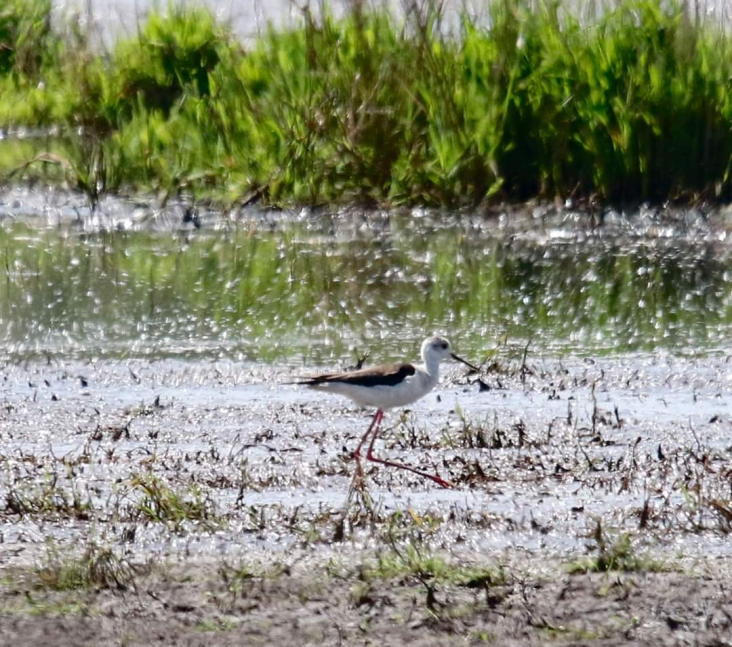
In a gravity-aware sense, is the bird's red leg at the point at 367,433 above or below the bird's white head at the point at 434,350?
below

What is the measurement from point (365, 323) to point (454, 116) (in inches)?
115

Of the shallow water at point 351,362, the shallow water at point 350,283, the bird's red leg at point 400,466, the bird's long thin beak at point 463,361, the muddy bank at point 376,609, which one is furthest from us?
the shallow water at point 350,283

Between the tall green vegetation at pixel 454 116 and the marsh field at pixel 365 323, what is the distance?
0.07 ft

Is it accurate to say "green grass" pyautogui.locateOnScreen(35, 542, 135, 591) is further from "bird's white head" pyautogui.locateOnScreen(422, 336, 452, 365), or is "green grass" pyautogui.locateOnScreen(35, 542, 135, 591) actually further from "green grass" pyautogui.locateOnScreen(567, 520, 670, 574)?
"bird's white head" pyautogui.locateOnScreen(422, 336, 452, 365)

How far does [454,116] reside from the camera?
11422 mm

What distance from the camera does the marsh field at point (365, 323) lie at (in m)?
4.66

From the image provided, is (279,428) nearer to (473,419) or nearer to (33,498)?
(473,419)

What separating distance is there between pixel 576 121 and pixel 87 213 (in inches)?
140

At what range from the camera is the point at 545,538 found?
5285mm

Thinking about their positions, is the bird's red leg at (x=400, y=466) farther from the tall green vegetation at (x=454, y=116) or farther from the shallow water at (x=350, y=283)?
the tall green vegetation at (x=454, y=116)

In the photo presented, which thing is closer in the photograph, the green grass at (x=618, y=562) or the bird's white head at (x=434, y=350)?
the green grass at (x=618, y=562)

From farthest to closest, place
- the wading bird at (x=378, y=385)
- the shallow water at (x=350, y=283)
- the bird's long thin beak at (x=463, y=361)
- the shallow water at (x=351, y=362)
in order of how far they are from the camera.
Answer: the shallow water at (x=350, y=283) → the bird's long thin beak at (x=463, y=361) → the wading bird at (x=378, y=385) → the shallow water at (x=351, y=362)

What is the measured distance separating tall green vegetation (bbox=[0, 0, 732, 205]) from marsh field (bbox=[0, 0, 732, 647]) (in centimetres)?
2

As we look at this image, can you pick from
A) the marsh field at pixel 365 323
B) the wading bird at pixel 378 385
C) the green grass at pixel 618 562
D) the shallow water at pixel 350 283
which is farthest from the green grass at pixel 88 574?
the shallow water at pixel 350 283
